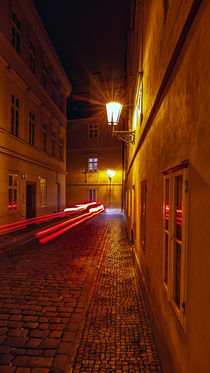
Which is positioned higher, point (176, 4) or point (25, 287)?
point (176, 4)

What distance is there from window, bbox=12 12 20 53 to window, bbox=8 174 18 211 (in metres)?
7.41

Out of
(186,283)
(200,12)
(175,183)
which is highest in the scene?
(200,12)

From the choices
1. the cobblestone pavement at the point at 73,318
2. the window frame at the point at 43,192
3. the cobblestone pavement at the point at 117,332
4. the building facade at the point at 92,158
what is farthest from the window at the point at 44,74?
the cobblestone pavement at the point at 117,332

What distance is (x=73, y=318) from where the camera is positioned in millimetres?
3596

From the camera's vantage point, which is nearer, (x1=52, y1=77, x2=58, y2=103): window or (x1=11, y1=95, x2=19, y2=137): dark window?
(x1=11, y1=95, x2=19, y2=137): dark window

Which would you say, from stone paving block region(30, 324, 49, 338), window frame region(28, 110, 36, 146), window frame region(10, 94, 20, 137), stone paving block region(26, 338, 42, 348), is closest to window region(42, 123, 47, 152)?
window frame region(28, 110, 36, 146)

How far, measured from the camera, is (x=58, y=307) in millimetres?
3965

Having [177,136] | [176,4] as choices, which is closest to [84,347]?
[177,136]

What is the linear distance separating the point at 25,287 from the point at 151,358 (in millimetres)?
3230

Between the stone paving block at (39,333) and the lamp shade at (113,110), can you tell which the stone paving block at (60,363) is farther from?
the lamp shade at (113,110)

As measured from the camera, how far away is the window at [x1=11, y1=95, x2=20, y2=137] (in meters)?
11.7

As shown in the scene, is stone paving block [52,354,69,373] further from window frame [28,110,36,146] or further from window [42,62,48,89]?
window [42,62,48,89]

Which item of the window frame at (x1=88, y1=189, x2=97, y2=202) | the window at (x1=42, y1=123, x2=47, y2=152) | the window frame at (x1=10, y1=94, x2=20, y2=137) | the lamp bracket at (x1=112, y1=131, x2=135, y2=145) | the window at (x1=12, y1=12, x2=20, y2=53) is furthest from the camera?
the window frame at (x1=88, y1=189, x2=97, y2=202)

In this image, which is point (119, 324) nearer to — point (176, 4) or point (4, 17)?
point (176, 4)
